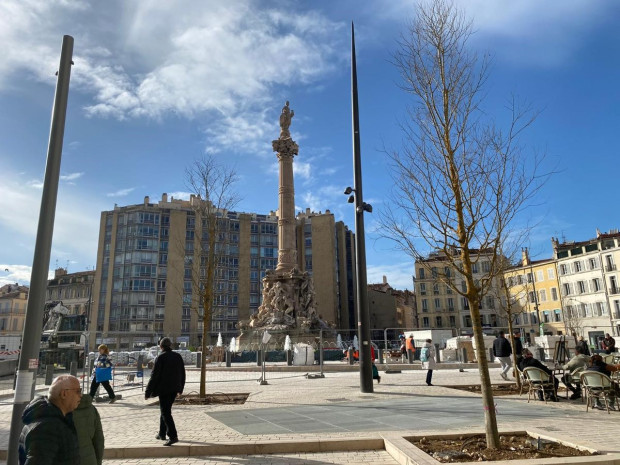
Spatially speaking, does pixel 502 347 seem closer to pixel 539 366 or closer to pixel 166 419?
pixel 539 366

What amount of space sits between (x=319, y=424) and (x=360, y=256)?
21.1 ft

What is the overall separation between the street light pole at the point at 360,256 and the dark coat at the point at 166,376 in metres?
6.27

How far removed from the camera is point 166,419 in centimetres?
720

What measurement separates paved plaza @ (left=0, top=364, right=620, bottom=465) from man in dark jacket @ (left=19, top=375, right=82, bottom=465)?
349 cm

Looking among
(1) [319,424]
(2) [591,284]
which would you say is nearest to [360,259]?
Result: (1) [319,424]

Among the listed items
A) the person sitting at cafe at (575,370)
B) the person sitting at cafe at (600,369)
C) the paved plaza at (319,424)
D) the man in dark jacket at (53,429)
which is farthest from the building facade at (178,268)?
the man in dark jacket at (53,429)

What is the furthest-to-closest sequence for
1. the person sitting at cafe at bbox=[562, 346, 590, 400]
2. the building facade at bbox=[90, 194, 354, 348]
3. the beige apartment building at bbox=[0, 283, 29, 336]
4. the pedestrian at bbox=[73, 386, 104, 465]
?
the beige apartment building at bbox=[0, 283, 29, 336]
the building facade at bbox=[90, 194, 354, 348]
the person sitting at cafe at bbox=[562, 346, 590, 400]
the pedestrian at bbox=[73, 386, 104, 465]

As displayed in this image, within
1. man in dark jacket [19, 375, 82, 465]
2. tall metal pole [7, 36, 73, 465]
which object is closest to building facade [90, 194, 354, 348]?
tall metal pole [7, 36, 73, 465]

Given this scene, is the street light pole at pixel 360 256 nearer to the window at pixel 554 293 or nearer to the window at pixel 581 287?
the window at pixel 581 287

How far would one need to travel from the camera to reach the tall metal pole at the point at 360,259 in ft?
42.9

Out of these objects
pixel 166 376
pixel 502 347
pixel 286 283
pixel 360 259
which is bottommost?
pixel 166 376

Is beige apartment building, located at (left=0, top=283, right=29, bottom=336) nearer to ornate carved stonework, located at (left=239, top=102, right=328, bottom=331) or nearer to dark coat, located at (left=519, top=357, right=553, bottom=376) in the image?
ornate carved stonework, located at (left=239, top=102, right=328, bottom=331)

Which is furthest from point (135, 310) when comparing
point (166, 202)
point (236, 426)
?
point (236, 426)

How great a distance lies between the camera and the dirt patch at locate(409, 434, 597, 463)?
5766 mm
